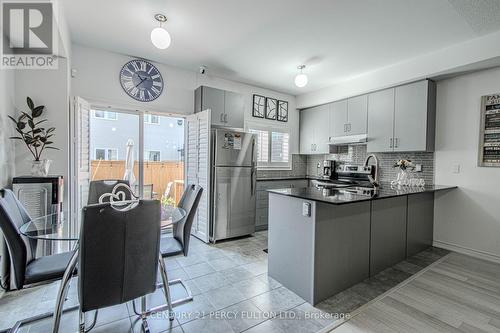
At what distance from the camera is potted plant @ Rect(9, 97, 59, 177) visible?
2443 millimetres

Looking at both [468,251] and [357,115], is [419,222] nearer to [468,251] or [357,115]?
[468,251]

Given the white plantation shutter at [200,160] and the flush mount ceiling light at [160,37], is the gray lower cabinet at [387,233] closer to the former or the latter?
the white plantation shutter at [200,160]

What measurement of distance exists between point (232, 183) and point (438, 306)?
2.73 meters

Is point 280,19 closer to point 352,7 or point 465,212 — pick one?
point 352,7

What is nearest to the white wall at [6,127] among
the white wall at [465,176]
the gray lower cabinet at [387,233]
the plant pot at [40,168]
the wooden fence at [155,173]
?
the plant pot at [40,168]

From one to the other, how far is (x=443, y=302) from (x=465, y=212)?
1.79 meters

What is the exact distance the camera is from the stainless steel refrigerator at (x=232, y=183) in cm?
363

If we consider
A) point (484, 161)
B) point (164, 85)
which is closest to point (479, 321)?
point (484, 161)

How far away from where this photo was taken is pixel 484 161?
3090mm

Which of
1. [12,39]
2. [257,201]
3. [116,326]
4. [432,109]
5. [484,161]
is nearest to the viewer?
[116,326]

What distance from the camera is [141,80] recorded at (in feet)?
11.7

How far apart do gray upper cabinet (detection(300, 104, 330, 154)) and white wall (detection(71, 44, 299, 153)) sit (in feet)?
4.43

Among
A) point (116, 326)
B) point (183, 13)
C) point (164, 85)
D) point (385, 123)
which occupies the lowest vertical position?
point (116, 326)

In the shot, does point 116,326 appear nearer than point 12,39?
Yes
